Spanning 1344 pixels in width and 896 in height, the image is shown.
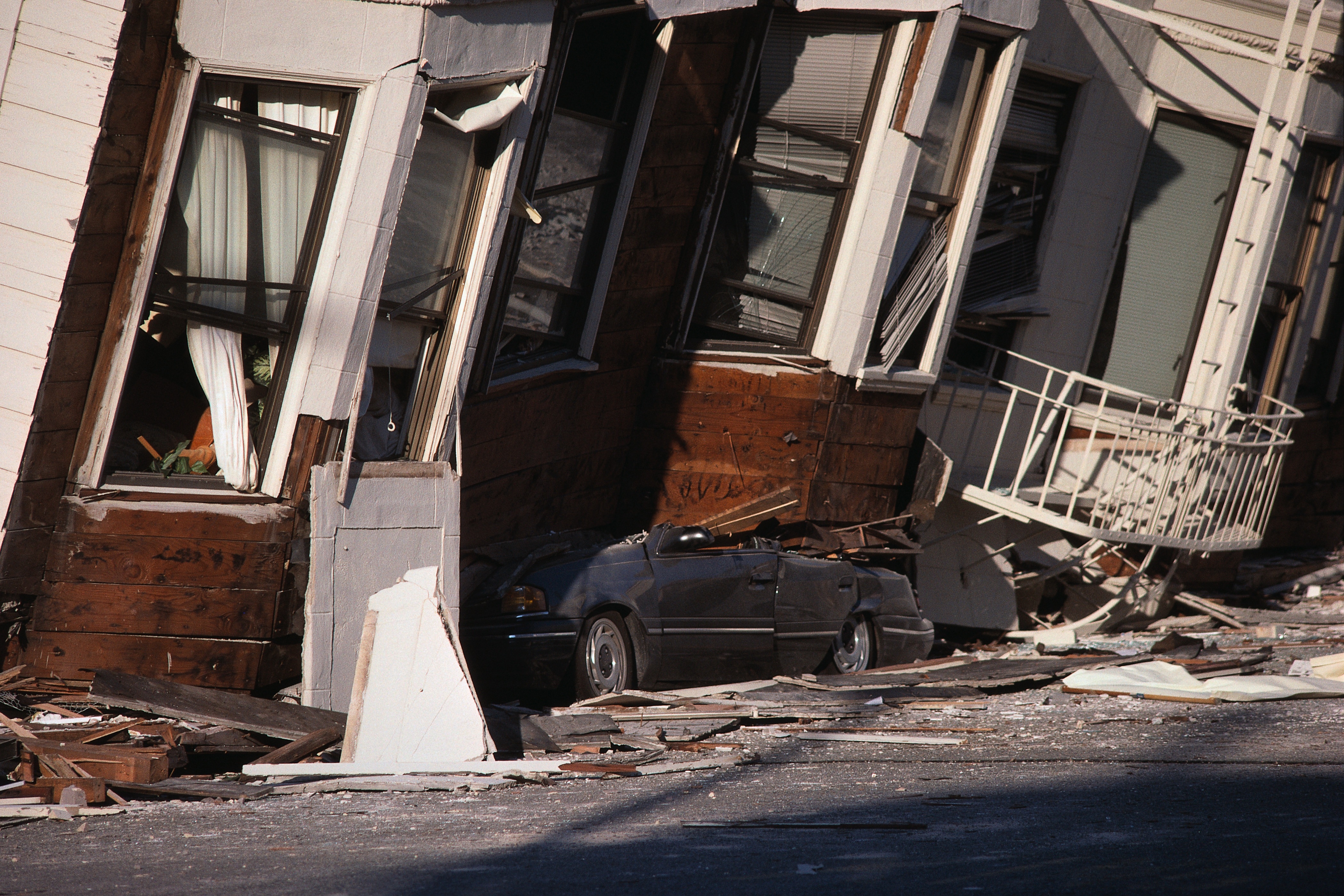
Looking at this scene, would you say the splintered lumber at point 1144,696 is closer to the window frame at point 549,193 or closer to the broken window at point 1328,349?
the window frame at point 549,193

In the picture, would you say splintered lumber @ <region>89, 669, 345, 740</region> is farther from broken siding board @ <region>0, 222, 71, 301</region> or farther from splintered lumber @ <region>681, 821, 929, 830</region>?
splintered lumber @ <region>681, 821, 929, 830</region>

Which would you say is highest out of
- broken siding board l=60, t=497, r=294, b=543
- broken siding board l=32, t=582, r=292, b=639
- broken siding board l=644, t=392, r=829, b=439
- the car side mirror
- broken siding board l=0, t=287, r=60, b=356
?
broken siding board l=644, t=392, r=829, b=439

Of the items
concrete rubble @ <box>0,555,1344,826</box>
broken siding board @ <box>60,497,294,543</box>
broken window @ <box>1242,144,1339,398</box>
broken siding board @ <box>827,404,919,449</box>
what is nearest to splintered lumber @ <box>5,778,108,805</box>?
concrete rubble @ <box>0,555,1344,826</box>

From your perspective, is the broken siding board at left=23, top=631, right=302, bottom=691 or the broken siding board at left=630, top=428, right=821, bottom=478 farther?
the broken siding board at left=630, top=428, right=821, bottom=478

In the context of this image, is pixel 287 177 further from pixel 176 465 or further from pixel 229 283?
pixel 176 465

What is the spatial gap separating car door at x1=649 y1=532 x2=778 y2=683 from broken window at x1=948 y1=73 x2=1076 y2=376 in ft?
14.8

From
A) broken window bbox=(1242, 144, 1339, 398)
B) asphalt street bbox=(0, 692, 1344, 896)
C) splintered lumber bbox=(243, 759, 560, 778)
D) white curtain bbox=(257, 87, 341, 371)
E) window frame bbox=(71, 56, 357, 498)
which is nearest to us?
asphalt street bbox=(0, 692, 1344, 896)

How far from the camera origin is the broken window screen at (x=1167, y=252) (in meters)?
13.2

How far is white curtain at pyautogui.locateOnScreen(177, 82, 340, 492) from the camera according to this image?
6.66 m

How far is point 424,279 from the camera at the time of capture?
24.9 feet

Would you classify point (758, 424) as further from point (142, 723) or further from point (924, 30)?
point (142, 723)

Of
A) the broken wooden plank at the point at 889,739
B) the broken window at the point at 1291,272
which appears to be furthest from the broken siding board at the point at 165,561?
the broken window at the point at 1291,272

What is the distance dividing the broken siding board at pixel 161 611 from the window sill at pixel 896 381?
542 cm

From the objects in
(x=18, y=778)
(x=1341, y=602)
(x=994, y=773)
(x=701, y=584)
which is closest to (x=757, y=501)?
(x=701, y=584)
